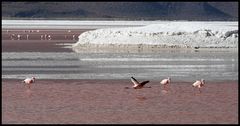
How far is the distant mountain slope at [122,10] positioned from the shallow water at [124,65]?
426 feet

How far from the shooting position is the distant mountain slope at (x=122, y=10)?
543 feet

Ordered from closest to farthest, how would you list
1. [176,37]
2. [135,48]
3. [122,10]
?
[135,48]
[176,37]
[122,10]

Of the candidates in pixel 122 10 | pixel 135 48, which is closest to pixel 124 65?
pixel 135 48

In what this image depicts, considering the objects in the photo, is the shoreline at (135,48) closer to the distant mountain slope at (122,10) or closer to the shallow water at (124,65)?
the shallow water at (124,65)

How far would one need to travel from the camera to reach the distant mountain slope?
543ft

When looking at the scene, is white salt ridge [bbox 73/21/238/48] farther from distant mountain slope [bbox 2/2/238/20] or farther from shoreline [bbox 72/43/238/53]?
distant mountain slope [bbox 2/2/238/20]

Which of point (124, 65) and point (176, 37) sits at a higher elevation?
point (176, 37)

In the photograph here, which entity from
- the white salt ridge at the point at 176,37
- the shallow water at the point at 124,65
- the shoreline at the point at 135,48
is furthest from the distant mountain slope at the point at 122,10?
the shallow water at the point at 124,65

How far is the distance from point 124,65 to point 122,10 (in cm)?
15059

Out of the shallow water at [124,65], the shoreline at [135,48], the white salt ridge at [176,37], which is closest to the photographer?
the shallow water at [124,65]

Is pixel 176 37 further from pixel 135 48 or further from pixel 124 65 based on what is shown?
pixel 124 65

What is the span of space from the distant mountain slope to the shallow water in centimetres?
12979

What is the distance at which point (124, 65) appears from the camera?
78.7ft

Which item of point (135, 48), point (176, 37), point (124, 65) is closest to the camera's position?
point (124, 65)
